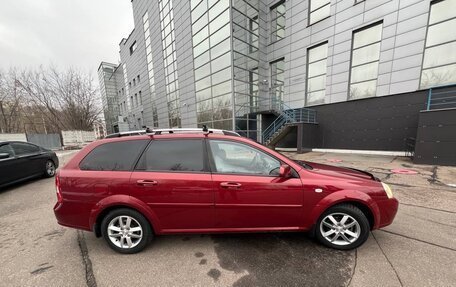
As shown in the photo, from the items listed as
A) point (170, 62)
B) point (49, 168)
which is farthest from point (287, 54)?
point (49, 168)

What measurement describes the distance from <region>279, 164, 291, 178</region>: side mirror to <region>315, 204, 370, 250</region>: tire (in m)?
0.76

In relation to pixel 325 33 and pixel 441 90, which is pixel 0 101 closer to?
pixel 325 33

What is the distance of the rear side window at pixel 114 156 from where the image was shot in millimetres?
2604

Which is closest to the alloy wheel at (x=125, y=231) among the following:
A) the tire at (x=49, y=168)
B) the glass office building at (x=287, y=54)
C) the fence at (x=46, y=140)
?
the tire at (x=49, y=168)

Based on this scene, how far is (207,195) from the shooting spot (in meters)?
2.45

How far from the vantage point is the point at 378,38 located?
10.1 meters

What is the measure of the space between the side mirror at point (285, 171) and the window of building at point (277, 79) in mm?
12458

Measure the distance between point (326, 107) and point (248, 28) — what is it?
8191 millimetres

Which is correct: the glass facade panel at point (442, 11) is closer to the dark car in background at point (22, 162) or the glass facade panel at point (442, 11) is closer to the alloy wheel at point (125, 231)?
the alloy wheel at point (125, 231)

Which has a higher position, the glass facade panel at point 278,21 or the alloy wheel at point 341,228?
the glass facade panel at point 278,21

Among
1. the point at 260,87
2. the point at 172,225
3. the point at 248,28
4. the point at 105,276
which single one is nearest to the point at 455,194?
the point at 172,225

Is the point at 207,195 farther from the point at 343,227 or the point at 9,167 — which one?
the point at 9,167

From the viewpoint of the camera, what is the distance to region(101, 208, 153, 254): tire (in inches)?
101

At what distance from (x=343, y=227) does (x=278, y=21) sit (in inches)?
624
